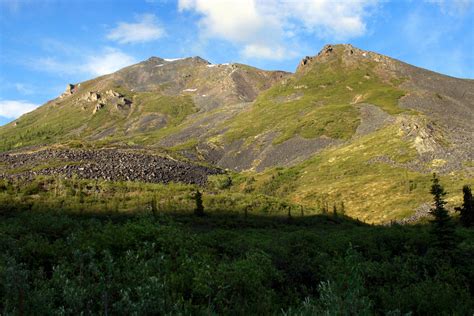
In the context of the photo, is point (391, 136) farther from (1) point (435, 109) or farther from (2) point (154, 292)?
(2) point (154, 292)

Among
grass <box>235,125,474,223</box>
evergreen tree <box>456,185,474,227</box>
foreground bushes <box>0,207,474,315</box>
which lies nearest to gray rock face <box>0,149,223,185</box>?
grass <box>235,125,474,223</box>

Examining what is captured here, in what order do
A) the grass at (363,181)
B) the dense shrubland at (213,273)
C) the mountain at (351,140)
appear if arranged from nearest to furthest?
1. the dense shrubland at (213,273)
2. the grass at (363,181)
3. the mountain at (351,140)

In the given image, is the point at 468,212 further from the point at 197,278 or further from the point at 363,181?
the point at 197,278

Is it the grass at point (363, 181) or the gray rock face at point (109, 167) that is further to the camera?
the gray rock face at point (109, 167)

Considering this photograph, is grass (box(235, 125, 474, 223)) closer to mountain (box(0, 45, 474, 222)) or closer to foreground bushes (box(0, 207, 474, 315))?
mountain (box(0, 45, 474, 222))

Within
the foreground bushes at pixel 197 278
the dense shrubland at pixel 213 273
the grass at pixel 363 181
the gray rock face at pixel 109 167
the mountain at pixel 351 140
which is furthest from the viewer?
the gray rock face at pixel 109 167

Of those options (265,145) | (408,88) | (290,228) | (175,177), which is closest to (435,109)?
(408,88)

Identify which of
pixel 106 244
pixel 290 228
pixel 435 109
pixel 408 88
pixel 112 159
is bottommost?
pixel 290 228

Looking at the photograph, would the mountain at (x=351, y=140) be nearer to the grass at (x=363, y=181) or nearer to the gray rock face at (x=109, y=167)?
the grass at (x=363, y=181)

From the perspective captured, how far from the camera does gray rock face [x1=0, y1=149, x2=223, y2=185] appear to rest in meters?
64.9

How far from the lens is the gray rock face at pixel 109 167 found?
64938mm

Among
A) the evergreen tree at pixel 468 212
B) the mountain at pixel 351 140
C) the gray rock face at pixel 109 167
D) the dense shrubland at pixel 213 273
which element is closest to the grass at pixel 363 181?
the mountain at pixel 351 140

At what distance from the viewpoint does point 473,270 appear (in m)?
16.0

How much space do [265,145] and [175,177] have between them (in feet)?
155
